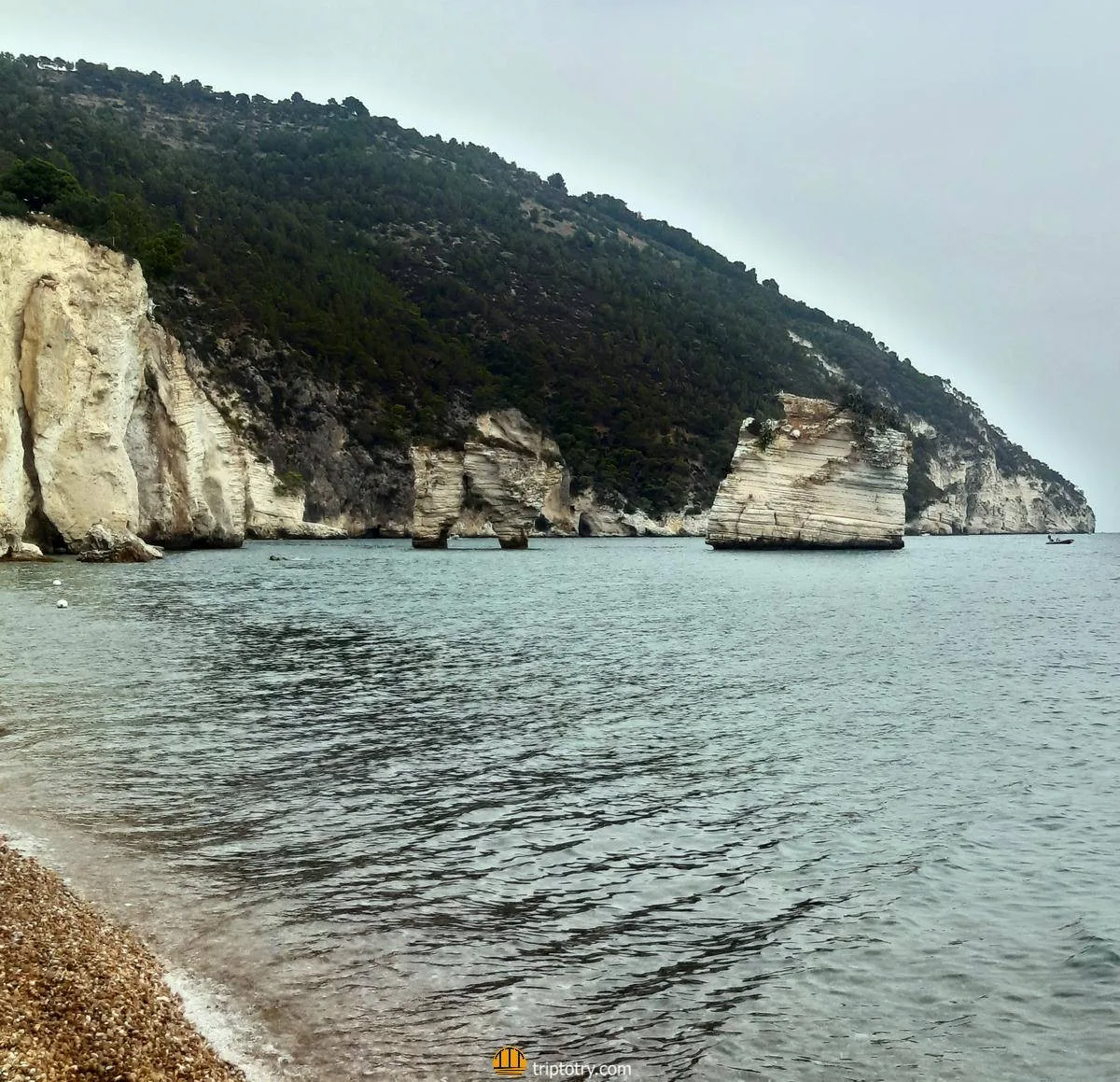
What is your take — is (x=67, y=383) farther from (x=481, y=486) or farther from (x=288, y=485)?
(x=288, y=485)

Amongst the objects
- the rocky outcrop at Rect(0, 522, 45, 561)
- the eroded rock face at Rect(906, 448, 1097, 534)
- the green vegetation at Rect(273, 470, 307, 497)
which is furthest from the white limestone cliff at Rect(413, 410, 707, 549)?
the eroded rock face at Rect(906, 448, 1097, 534)

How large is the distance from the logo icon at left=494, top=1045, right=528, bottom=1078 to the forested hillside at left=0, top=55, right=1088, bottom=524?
62.7m

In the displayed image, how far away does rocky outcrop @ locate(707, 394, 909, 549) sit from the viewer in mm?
70500

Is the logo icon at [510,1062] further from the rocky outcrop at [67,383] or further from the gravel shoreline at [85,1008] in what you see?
the rocky outcrop at [67,383]

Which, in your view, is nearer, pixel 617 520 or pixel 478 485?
pixel 478 485

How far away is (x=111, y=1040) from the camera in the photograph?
4.84 m

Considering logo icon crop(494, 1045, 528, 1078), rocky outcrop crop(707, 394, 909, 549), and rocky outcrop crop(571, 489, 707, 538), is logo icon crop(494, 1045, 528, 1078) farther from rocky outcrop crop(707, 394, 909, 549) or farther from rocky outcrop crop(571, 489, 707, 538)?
rocky outcrop crop(571, 489, 707, 538)

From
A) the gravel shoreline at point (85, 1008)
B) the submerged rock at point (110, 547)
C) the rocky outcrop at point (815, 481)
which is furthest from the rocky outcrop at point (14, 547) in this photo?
the rocky outcrop at point (815, 481)

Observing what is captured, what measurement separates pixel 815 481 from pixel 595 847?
6517 centimetres

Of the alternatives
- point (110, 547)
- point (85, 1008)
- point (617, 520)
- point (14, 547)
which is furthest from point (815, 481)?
point (85, 1008)

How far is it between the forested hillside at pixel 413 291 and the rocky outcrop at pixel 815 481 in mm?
3617

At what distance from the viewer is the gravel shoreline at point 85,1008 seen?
454cm

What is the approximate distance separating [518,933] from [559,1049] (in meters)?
1.55

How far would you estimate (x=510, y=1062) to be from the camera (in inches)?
210
